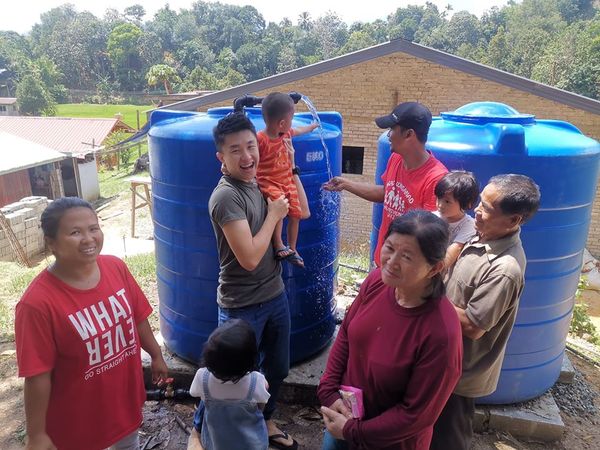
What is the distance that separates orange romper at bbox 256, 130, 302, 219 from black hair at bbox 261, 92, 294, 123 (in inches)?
4.4

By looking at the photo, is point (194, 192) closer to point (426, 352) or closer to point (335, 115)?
point (335, 115)

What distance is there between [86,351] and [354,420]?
3.39 ft

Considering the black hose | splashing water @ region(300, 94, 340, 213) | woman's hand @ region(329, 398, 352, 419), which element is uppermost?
splashing water @ region(300, 94, 340, 213)

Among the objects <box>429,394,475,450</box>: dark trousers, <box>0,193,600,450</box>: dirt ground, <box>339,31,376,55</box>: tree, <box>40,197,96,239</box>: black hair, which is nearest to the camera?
<box>40,197,96,239</box>: black hair

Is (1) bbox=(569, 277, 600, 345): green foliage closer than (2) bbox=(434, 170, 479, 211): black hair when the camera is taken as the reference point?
No

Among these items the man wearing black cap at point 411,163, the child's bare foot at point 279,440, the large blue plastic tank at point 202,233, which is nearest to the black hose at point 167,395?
the large blue plastic tank at point 202,233

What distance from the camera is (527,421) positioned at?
2.74 metres

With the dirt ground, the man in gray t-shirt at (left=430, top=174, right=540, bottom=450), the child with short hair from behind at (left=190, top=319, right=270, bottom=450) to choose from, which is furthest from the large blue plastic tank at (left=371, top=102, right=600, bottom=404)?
the child with short hair from behind at (left=190, top=319, right=270, bottom=450)

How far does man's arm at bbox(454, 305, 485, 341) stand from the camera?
1.77 meters

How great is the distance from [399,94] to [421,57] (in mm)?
946

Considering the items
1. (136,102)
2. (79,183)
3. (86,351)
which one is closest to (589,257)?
(86,351)

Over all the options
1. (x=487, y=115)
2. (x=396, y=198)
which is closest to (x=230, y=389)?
(x=396, y=198)

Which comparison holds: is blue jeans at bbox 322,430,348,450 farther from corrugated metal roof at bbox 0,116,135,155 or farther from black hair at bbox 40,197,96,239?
corrugated metal roof at bbox 0,116,135,155

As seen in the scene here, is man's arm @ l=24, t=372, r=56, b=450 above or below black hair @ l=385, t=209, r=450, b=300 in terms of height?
below
